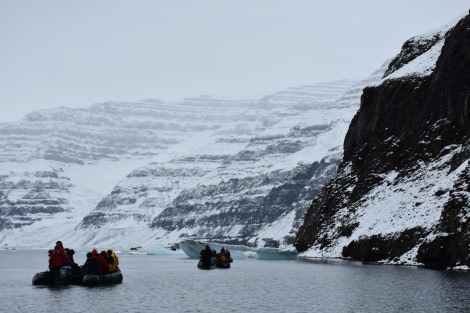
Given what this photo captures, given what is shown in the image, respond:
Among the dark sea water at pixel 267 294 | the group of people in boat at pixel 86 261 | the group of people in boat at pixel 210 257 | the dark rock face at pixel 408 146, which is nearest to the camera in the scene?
the dark sea water at pixel 267 294

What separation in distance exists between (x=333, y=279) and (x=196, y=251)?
113613 millimetres

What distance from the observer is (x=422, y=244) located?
9838 cm

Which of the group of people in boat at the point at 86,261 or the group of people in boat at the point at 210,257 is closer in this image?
the group of people in boat at the point at 86,261

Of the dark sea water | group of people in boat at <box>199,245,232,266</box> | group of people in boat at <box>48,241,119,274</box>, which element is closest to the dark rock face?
the dark sea water

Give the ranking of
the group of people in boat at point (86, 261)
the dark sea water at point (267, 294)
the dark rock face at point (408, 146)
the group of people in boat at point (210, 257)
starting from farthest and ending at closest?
the group of people in boat at point (210, 257), the dark rock face at point (408, 146), the group of people in boat at point (86, 261), the dark sea water at point (267, 294)

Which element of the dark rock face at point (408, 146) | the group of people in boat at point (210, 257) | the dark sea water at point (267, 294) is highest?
the dark rock face at point (408, 146)

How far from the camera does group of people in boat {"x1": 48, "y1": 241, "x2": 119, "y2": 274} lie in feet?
245

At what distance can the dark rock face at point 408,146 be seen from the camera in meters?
95.2

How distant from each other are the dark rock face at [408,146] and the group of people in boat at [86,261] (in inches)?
1452

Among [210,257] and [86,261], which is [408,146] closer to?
[210,257]

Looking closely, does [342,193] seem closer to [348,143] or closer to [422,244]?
[348,143]

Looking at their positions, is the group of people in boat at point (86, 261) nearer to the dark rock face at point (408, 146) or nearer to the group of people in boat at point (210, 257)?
the dark rock face at point (408, 146)

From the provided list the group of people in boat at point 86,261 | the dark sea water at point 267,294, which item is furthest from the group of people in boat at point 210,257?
the group of people in boat at point 86,261

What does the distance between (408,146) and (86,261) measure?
6490cm
